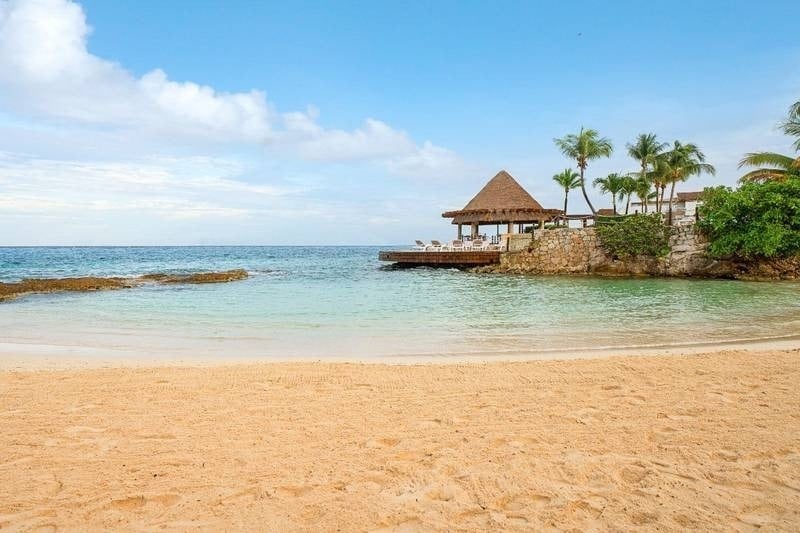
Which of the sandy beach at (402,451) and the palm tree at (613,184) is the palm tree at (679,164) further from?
the sandy beach at (402,451)

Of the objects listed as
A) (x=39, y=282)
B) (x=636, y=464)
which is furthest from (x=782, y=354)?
(x=39, y=282)

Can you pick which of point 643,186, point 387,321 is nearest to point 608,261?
point 643,186

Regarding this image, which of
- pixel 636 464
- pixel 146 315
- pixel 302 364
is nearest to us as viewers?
pixel 636 464

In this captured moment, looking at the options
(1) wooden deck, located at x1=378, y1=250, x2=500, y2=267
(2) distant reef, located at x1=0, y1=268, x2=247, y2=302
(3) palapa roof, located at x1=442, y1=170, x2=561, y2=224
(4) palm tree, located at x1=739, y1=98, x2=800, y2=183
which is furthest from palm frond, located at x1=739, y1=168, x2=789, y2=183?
(2) distant reef, located at x1=0, y1=268, x2=247, y2=302

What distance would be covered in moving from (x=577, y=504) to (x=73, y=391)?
5.62m

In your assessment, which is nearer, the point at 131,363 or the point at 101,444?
the point at 101,444

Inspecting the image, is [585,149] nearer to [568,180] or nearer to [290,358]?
[568,180]

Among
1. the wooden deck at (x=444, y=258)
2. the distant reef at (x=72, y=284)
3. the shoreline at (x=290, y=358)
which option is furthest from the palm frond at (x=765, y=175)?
the distant reef at (x=72, y=284)

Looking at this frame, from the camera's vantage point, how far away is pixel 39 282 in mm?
21922

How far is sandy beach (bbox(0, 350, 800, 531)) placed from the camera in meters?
2.92

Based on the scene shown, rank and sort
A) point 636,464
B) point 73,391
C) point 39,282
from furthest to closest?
1. point 39,282
2. point 73,391
3. point 636,464

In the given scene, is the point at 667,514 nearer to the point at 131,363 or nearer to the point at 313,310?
the point at 131,363

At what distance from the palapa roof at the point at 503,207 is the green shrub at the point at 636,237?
4.83 meters

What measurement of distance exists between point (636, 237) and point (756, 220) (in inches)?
236
